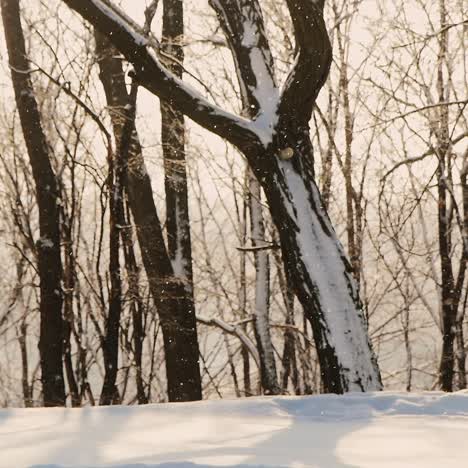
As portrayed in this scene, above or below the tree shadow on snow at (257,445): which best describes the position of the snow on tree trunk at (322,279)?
above

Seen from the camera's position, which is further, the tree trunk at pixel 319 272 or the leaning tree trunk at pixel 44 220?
the leaning tree trunk at pixel 44 220

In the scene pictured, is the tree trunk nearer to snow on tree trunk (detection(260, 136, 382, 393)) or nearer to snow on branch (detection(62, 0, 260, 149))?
snow on tree trunk (detection(260, 136, 382, 393))

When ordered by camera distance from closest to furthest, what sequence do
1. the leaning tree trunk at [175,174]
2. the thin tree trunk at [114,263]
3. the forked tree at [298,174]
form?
the forked tree at [298,174], the thin tree trunk at [114,263], the leaning tree trunk at [175,174]

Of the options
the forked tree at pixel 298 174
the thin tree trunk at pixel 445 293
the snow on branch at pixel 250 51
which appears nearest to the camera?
the forked tree at pixel 298 174

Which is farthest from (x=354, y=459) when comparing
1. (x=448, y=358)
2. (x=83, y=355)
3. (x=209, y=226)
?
(x=209, y=226)

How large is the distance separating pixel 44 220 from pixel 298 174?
3.00m

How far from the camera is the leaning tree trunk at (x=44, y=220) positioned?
21.8 ft

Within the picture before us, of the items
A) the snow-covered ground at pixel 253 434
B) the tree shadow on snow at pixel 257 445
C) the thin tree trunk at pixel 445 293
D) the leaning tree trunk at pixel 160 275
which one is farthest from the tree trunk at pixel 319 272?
the thin tree trunk at pixel 445 293

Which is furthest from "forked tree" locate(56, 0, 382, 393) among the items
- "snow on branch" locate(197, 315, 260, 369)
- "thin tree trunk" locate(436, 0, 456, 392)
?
"thin tree trunk" locate(436, 0, 456, 392)

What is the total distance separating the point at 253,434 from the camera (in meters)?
2.18

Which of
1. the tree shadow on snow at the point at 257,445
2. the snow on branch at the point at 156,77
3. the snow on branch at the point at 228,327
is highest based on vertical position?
the snow on branch at the point at 156,77

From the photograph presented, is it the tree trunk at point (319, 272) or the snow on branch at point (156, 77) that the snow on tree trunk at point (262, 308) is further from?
the snow on branch at point (156, 77)

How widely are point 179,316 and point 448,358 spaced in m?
5.89

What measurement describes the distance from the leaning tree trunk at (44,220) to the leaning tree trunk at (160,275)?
87 cm
